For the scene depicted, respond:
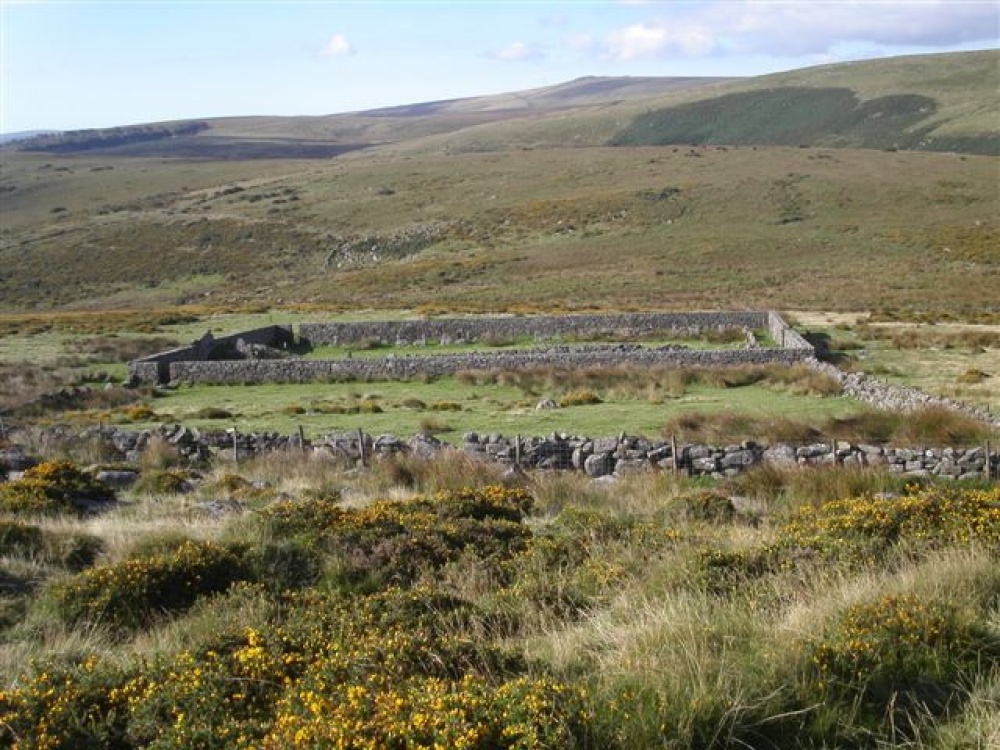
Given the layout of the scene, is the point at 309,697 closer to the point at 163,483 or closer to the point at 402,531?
the point at 402,531

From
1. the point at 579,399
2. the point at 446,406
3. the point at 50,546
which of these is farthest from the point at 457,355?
the point at 50,546

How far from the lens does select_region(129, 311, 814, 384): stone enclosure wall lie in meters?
30.9

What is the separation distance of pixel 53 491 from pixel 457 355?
63.7ft

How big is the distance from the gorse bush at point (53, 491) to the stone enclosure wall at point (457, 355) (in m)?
16.9

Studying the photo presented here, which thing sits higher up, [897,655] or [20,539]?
[897,655]

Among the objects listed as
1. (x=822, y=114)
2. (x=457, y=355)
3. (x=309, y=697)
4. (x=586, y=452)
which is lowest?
(x=457, y=355)

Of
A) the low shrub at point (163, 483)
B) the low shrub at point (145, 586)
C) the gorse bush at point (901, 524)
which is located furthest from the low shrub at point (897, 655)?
the low shrub at point (163, 483)

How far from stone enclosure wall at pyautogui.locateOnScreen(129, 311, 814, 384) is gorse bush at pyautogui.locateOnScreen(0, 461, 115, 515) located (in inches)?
664

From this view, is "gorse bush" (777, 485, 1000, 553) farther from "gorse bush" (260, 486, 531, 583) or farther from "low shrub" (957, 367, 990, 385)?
"low shrub" (957, 367, 990, 385)

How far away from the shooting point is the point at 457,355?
1275 inches

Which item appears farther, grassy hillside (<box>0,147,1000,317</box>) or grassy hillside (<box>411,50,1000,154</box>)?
grassy hillside (<box>411,50,1000,154</box>)

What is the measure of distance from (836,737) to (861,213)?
81613 mm

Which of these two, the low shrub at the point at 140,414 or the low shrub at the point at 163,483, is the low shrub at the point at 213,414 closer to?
the low shrub at the point at 140,414

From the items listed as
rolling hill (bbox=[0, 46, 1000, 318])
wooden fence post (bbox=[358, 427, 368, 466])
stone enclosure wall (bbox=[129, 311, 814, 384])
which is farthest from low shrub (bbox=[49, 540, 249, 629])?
rolling hill (bbox=[0, 46, 1000, 318])
